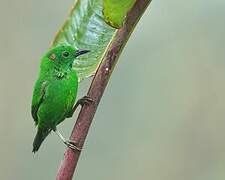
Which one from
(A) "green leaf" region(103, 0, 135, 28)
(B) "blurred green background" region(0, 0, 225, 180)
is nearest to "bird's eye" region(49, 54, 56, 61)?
(A) "green leaf" region(103, 0, 135, 28)

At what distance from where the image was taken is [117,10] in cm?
81

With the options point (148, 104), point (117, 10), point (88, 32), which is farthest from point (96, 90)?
point (148, 104)

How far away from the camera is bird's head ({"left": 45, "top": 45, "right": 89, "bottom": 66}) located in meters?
1.06

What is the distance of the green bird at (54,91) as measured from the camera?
3.46ft

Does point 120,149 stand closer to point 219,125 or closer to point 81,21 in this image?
point 219,125

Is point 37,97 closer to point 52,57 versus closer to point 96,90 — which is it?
point 52,57

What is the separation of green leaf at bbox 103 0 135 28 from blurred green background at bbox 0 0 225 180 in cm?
149

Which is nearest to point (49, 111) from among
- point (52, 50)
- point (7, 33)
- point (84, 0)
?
point (52, 50)

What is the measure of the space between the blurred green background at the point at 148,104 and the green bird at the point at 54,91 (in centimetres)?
119

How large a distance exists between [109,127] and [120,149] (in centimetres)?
11

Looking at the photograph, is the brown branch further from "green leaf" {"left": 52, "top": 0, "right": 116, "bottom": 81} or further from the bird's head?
the bird's head

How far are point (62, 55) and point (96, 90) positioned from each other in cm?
38

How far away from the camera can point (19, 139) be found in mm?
2420

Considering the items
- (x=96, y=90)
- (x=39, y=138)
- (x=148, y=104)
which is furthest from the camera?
(x=148, y=104)
